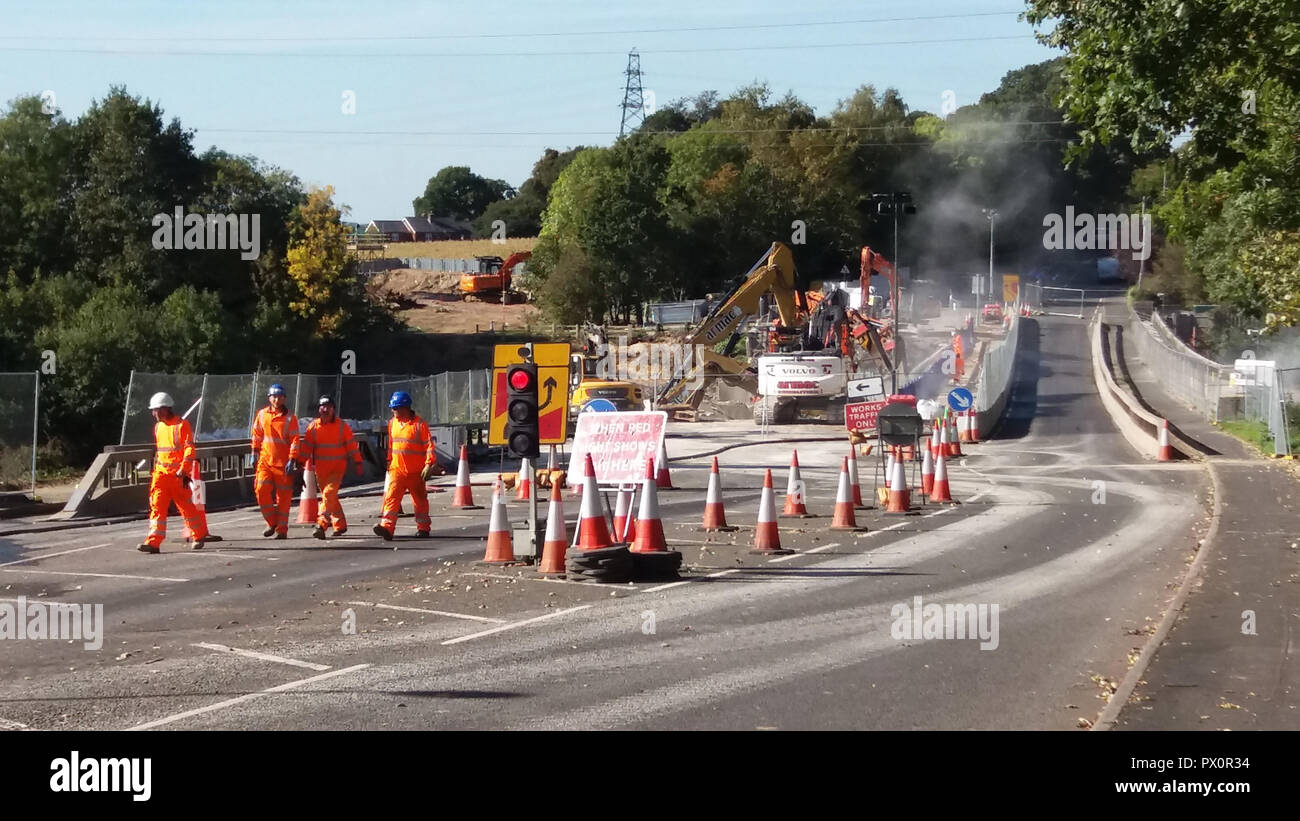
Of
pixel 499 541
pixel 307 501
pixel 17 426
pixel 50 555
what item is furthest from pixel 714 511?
pixel 17 426

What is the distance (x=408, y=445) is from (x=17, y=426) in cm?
1298

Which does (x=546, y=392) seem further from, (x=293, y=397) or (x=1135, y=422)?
(x=1135, y=422)

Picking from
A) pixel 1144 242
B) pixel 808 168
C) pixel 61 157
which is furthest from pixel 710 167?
pixel 61 157

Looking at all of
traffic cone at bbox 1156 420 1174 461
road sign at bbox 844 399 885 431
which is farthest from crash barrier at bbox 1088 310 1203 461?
road sign at bbox 844 399 885 431

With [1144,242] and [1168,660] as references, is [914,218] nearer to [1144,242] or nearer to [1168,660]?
[1144,242]

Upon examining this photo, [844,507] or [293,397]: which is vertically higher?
[293,397]

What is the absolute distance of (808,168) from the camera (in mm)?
95562

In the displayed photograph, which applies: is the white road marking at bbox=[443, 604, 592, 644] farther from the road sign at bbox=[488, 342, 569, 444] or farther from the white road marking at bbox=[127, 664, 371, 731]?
the road sign at bbox=[488, 342, 569, 444]

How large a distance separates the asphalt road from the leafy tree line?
128 feet

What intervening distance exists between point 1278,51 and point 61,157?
2273 inches

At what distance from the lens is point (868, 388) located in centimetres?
3231

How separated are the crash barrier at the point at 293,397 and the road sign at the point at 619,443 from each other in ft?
45.1

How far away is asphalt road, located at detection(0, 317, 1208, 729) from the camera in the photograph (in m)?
8.38
